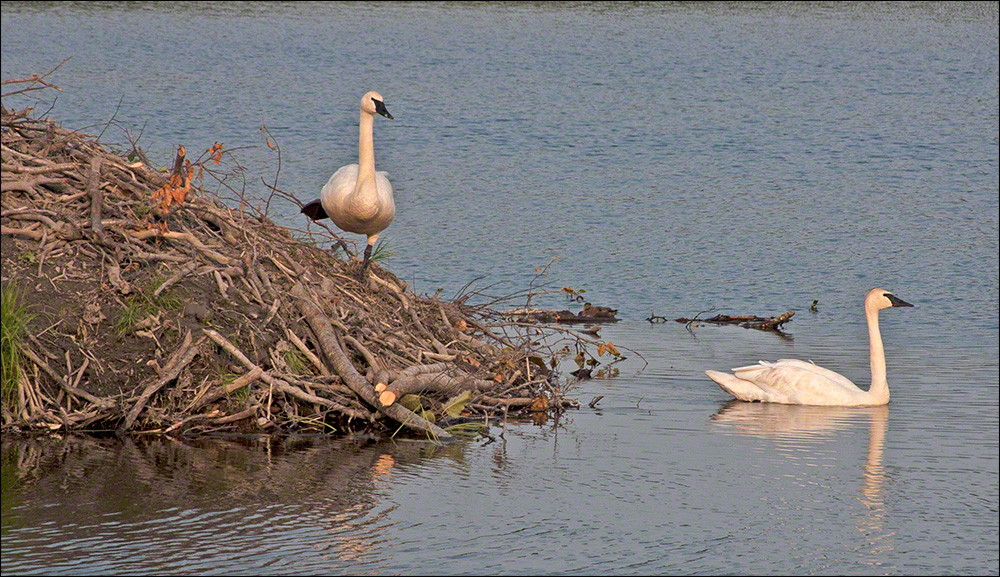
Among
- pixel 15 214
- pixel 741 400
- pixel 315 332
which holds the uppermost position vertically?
pixel 15 214

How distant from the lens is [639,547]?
604cm

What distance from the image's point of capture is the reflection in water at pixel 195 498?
18.4 ft

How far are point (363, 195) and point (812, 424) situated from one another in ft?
11.6

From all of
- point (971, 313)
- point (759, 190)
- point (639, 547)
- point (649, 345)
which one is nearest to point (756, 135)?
point (759, 190)

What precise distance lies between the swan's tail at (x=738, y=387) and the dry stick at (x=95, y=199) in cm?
466

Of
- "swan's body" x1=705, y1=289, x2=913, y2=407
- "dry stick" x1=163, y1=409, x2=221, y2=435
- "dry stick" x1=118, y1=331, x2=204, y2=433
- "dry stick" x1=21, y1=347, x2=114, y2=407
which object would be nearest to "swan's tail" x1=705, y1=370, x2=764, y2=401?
"swan's body" x1=705, y1=289, x2=913, y2=407

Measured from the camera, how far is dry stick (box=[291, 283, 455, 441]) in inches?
310

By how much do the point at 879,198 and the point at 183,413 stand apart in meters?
14.5

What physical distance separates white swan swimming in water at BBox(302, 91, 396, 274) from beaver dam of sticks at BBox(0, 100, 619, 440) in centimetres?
83

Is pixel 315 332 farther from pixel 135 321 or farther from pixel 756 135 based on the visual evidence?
pixel 756 135

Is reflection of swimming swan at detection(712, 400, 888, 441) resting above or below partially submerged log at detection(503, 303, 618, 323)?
below

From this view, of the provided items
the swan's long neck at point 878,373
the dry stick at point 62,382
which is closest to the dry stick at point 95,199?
the dry stick at point 62,382

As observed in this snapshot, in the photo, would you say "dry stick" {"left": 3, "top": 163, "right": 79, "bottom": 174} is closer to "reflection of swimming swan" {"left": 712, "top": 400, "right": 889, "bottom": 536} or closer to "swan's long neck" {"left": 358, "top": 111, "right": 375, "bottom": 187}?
"swan's long neck" {"left": 358, "top": 111, "right": 375, "bottom": 187}

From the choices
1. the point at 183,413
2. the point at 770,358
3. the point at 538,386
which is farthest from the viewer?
the point at 770,358
